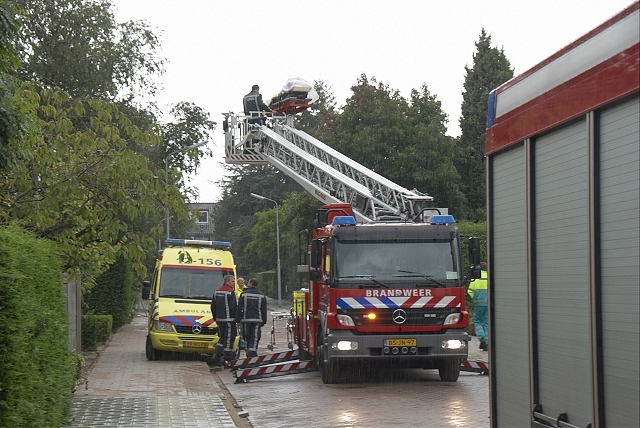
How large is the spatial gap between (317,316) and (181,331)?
214 inches

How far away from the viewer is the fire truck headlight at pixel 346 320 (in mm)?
15352

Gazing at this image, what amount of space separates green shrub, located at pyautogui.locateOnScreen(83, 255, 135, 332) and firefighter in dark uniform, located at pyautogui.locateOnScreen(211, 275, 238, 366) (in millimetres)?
10338

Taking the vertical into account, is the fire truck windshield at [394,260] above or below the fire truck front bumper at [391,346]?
above

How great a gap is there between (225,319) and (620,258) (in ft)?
53.4

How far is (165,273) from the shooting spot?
2291cm

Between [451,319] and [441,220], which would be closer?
[451,319]

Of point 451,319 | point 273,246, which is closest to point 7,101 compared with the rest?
point 451,319

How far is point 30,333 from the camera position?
26.6ft

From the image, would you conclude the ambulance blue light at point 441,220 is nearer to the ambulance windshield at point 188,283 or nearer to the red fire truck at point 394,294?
the red fire truck at point 394,294

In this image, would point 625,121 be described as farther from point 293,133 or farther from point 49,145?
point 293,133

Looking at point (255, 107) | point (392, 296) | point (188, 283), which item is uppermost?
point (255, 107)

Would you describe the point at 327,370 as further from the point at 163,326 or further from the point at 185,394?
the point at 163,326

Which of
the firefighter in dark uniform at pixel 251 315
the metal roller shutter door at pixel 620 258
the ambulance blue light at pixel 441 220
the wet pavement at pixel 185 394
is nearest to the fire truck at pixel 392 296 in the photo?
the ambulance blue light at pixel 441 220

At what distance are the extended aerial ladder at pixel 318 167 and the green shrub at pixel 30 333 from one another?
1249 cm
